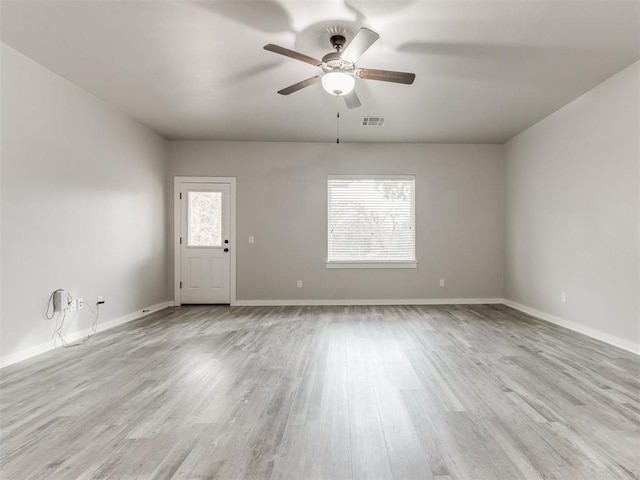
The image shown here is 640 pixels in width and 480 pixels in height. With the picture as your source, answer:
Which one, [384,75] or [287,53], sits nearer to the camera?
[287,53]

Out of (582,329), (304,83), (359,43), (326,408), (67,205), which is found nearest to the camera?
(326,408)

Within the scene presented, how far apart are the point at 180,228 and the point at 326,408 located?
468 centimetres

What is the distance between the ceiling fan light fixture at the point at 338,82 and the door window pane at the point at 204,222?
11.6ft

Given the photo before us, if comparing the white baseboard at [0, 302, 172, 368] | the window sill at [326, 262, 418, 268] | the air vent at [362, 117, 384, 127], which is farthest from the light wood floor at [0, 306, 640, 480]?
the air vent at [362, 117, 384, 127]

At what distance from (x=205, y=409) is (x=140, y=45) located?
3012 millimetres

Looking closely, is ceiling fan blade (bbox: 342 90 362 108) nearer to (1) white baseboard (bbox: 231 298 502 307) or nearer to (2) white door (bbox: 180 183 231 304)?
(2) white door (bbox: 180 183 231 304)

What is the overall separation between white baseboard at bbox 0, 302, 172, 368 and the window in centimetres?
298

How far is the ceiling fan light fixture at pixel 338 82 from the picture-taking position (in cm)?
296

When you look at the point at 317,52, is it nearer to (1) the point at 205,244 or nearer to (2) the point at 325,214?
(2) the point at 325,214

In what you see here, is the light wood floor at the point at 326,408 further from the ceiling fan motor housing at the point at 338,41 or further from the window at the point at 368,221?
the ceiling fan motor housing at the point at 338,41

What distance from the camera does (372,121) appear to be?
16.4 feet

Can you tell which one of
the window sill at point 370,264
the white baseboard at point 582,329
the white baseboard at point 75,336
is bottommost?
the white baseboard at point 75,336

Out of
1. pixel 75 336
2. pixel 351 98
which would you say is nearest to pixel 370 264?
pixel 351 98

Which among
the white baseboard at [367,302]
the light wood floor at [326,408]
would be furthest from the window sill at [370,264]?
the light wood floor at [326,408]
